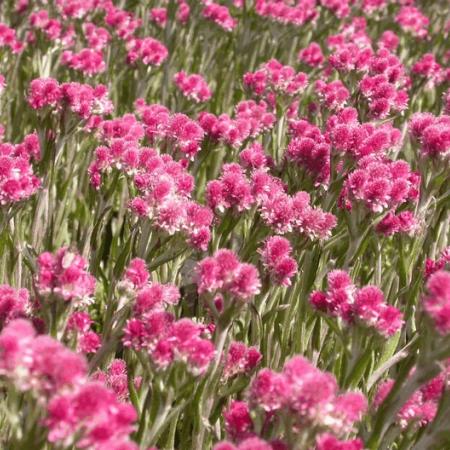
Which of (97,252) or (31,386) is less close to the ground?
(31,386)

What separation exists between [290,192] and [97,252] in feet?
2.74

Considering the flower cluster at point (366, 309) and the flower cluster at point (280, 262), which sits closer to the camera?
the flower cluster at point (366, 309)

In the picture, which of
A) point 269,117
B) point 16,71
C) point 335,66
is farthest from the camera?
point 16,71

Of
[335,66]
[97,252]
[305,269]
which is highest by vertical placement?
[335,66]

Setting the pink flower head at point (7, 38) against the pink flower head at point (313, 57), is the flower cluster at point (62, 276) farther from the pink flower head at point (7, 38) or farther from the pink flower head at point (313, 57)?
the pink flower head at point (313, 57)

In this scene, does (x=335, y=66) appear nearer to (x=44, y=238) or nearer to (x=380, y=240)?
(x=380, y=240)

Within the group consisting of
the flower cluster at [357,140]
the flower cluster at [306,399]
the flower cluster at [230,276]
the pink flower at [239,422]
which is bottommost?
the pink flower at [239,422]

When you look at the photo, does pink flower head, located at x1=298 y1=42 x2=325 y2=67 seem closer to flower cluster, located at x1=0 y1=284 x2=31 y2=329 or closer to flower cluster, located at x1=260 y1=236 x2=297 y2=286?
flower cluster, located at x1=260 y1=236 x2=297 y2=286

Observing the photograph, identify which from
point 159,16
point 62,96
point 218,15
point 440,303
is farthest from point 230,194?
point 159,16

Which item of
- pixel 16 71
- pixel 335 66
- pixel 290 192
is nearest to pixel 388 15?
pixel 335 66

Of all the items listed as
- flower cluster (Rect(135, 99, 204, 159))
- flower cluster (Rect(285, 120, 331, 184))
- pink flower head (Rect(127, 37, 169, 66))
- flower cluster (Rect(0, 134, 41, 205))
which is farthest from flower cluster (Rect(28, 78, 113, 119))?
pink flower head (Rect(127, 37, 169, 66))

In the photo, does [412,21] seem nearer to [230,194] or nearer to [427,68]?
[427,68]

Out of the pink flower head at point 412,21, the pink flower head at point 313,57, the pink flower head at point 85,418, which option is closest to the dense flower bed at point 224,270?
the pink flower head at point 85,418

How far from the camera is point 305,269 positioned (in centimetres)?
258
